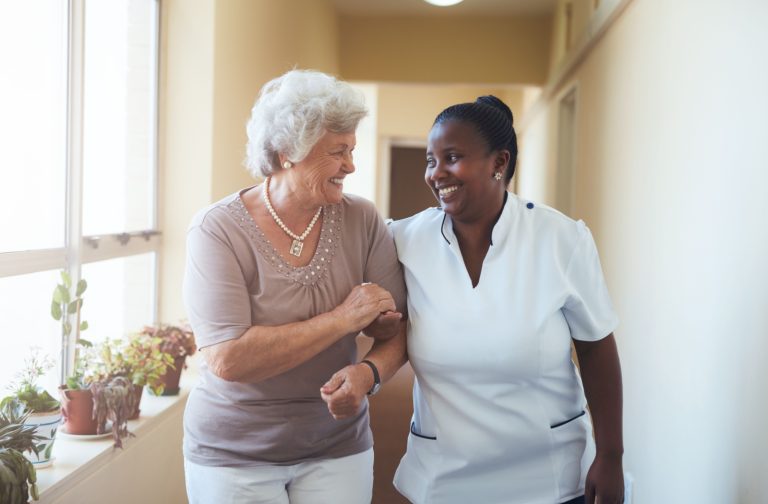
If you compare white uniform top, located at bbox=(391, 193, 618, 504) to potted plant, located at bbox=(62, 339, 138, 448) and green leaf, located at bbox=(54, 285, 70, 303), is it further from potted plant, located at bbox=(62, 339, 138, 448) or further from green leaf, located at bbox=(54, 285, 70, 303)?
green leaf, located at bbox=(54, 285, 70, 303)

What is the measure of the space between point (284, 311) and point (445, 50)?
583cm

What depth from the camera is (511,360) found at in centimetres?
150

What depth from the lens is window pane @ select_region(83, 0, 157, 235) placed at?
8.48 feet

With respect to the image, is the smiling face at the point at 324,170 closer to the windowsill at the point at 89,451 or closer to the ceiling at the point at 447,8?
the windowsill at the point at 89,451

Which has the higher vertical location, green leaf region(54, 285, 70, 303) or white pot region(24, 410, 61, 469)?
green leaf region(54, 285, 70, 303)

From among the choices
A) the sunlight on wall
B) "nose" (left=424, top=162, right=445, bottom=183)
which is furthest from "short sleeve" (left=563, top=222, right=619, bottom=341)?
the sunlight on wall

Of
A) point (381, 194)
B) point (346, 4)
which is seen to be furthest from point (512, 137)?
point (381, 194)

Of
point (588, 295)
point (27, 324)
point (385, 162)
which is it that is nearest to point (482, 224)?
point (588, 295)

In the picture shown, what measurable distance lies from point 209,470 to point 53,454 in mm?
813

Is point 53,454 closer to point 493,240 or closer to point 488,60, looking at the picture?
point 493,240

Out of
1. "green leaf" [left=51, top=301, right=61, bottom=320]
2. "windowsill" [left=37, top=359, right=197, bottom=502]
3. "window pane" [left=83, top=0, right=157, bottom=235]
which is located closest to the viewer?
"windowsill" [left=37, top=359, right=197, bottom=502]

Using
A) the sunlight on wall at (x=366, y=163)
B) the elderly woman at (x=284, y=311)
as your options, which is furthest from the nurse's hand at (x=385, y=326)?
the sunlight on wall at (x=366, y=163)

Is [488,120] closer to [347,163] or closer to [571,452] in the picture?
[347,163]

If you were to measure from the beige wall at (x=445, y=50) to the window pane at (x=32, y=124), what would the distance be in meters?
4.84
